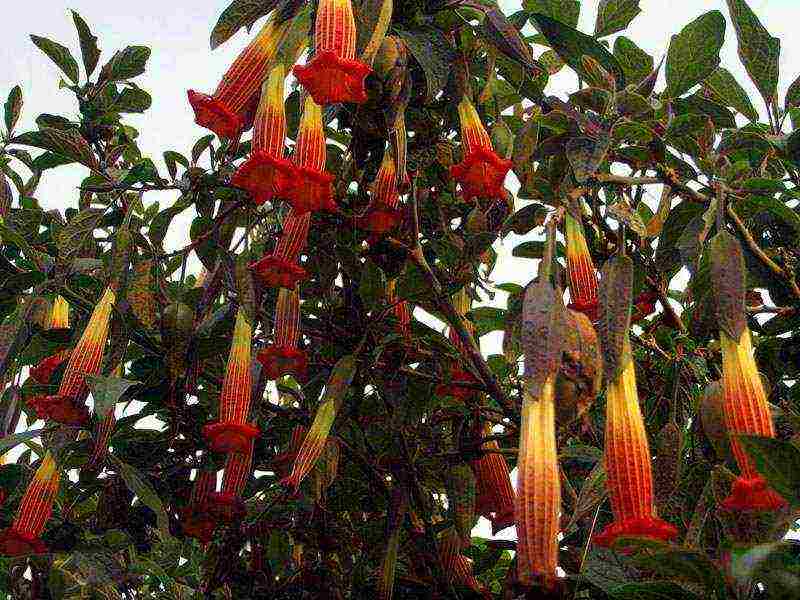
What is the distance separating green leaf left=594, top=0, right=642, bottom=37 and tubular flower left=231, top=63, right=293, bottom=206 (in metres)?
0.70

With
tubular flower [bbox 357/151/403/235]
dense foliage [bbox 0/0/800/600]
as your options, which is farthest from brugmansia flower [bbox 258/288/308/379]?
tubular flower [bbox 357/151/403/235]

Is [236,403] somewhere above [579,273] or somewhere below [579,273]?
below

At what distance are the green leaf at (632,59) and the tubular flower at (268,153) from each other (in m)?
0.59

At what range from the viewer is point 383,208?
5.67ft

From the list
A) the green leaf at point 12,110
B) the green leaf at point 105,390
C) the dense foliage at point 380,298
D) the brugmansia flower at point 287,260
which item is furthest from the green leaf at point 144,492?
the green leaf at point 12,110

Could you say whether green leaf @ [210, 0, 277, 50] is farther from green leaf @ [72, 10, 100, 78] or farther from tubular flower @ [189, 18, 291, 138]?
green leaf @ [72, 10, 100, 78]

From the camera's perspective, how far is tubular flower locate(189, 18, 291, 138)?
168 cm

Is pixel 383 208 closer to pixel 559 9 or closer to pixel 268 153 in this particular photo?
pixel 268 153

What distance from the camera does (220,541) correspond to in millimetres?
1900

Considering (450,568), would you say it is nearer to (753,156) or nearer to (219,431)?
(219,431)

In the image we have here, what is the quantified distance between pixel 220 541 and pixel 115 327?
48 centimetres

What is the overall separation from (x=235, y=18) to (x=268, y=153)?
0.38m

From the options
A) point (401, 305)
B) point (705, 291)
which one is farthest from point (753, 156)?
point (401, 305)

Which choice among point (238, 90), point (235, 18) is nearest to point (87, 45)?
point (235, 18)
